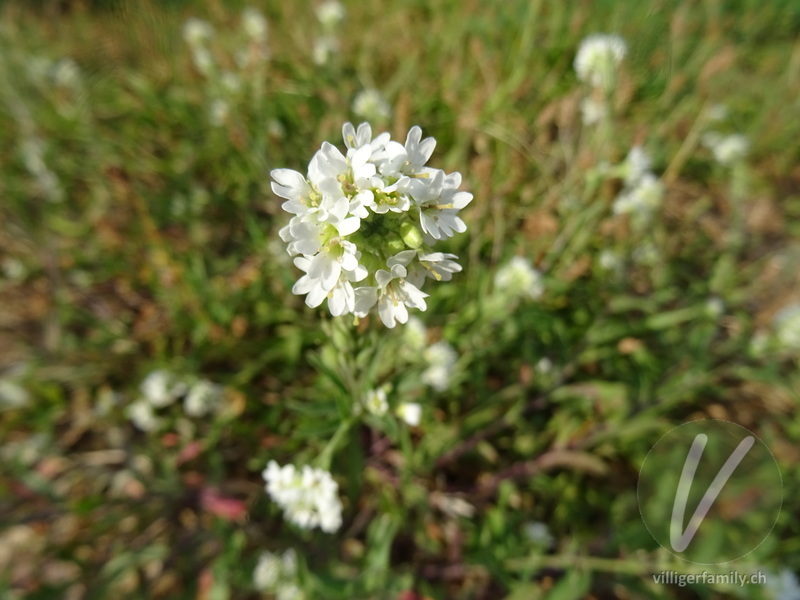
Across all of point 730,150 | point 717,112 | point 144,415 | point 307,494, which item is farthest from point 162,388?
point 717,112

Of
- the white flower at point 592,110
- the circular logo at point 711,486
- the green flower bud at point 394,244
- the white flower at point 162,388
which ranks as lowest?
the circular logo at point 711,486

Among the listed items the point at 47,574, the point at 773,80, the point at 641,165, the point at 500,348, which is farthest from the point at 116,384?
the point at 773,80

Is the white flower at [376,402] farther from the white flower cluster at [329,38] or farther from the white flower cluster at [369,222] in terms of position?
the white flower cluster at [329,38]

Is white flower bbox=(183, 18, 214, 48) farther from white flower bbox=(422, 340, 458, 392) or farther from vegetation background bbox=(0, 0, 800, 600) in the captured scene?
white flower bbox=(422, 340, 458, 392)

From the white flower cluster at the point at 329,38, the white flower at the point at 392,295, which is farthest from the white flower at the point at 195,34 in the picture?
the white flower at the point at 392,295

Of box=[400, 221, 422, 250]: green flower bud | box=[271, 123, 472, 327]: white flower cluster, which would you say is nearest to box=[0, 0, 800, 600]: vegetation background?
box=[271, 123, 472, 327]: white flower cluster

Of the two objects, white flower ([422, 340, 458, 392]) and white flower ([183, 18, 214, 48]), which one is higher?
white flower ([183, 18, 214, 48])
